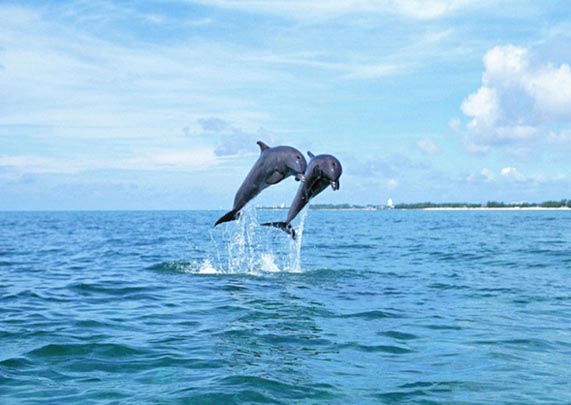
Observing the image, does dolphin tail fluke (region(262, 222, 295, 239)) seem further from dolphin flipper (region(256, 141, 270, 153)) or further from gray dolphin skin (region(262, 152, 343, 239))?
dolphin flipper (region(256, 141, 270, 153))

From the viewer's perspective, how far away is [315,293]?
51.9 feet

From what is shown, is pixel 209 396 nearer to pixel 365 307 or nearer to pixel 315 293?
pixel 365 307

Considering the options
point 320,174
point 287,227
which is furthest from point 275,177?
point 287,227

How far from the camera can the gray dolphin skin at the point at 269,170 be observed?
10547mm

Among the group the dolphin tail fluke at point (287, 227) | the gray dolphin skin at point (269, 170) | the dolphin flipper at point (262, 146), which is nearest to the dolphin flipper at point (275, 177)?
the gray dolphin skin at point (269, 170)

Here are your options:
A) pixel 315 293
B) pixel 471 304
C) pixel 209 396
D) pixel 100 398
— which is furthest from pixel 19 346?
pixel 471 304

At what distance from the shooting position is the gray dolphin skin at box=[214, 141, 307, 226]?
34.6ft

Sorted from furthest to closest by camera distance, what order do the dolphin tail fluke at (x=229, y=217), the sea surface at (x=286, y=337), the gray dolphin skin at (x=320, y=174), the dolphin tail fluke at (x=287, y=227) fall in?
the dolphin tail fluke at (x=287, y=227) → the dolphin tail fluke at (x=229, y=217) → the gray dolphin skin at (x=320, y=174) → the sea surface at (x=286, y=337)

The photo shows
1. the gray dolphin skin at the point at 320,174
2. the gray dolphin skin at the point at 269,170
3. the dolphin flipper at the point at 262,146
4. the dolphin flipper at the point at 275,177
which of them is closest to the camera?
the gray dolphin skin at the point at 320,174

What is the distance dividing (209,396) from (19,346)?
4.35m

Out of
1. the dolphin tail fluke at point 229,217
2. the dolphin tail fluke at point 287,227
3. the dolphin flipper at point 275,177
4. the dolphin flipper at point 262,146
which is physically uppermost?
the dolphin flipper at point 262,146

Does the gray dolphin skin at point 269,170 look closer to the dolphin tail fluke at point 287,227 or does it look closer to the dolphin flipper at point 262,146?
the dolphin flipper at point 262,146

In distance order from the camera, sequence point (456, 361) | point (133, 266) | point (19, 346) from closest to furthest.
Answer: point (456, 361) < point (19, 346) < point (133, 266)

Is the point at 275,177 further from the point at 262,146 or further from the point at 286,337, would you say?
the point at 286,337
